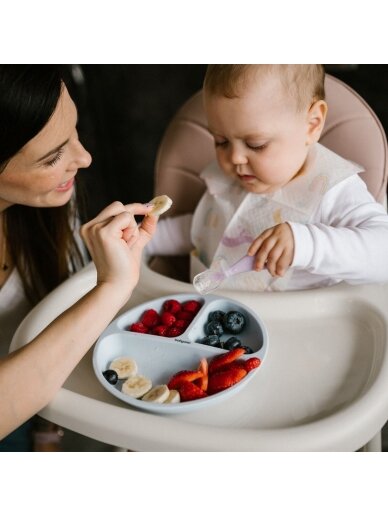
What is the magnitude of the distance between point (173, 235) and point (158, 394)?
560 mm

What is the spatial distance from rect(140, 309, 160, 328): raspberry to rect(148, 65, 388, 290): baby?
199mm

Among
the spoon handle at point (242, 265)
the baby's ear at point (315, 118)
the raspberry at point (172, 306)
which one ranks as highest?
the baby's ear at point (315, 118)

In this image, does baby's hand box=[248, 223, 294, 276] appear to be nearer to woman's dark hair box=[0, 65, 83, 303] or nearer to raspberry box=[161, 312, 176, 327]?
raspberry box=[161, 312, 176, 327]

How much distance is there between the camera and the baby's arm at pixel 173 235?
1395 millimetres

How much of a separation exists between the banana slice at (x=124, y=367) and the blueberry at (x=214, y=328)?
15 cm

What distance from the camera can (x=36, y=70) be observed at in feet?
3.00

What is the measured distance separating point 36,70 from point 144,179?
148 centimetres

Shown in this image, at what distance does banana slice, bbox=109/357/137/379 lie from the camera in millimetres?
971

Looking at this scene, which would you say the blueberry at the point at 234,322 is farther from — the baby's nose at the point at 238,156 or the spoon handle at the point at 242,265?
the baby's nose at the point at 238,156

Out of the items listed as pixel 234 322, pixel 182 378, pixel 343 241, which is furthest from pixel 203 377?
pixel 343 241

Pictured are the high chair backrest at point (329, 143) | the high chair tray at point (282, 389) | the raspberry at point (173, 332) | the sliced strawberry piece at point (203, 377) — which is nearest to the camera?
the high chair tray at point (282, 389)

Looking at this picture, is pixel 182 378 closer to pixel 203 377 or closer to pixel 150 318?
pixel 203 377

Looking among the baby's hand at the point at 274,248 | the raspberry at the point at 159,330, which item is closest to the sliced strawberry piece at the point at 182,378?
the raspberry at the point at 159,330

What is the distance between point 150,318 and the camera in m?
1.07
